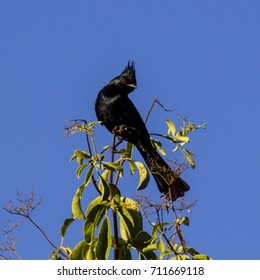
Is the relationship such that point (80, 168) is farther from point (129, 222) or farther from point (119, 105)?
point (119, 105)

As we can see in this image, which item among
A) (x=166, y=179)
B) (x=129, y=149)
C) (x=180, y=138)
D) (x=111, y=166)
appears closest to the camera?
(x=111, y=166)

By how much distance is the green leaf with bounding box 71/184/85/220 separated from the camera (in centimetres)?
406

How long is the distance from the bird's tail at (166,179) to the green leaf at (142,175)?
0.18 ft

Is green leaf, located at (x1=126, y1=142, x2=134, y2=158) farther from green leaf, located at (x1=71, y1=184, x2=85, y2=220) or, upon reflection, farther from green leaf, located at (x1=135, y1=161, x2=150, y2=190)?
green leaf, located at (x1=71, y1=184, x2=85, y2=220)

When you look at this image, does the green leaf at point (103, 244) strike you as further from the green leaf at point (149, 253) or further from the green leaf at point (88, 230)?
the green leaf at point (149, 253)

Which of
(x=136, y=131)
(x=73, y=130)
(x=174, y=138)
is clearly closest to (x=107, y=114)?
(x=136, y=131)

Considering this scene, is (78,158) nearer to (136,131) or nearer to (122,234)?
(122,234)

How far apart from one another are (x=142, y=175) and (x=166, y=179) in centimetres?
20

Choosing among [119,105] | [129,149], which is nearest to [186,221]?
[129,149]

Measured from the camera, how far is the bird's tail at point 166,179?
13.4ft

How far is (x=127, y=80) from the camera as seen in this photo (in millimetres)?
7250
